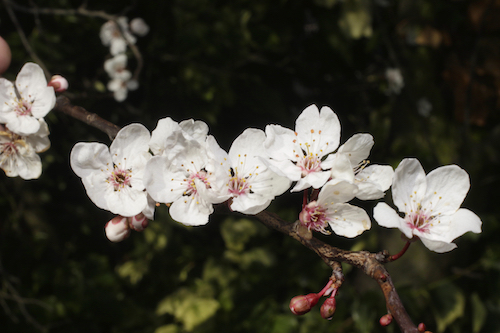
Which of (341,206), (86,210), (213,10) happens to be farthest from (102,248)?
(341,206)

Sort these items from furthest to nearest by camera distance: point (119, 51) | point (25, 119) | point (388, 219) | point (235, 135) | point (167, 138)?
point (235, 135) → point (119, 51) → point (25, 119) → point (167, 138) → point (388, 219)

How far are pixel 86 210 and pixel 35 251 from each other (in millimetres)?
348

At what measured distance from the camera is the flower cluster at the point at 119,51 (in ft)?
6.16

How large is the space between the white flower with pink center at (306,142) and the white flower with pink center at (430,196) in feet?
0.55

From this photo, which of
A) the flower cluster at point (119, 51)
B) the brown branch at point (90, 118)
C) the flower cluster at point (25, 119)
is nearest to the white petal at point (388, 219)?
the brown branch at point (90, 118)

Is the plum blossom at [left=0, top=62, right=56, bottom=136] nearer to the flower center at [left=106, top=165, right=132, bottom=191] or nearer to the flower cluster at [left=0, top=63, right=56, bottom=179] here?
the flower cluster at [left=0, top=63, right=56, bottom=179]

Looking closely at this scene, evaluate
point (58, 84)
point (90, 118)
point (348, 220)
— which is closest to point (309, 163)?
point (348, 220)

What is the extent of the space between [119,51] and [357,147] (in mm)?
1553

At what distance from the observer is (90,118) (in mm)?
834

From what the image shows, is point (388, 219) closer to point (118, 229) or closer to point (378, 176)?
point (378, 176)

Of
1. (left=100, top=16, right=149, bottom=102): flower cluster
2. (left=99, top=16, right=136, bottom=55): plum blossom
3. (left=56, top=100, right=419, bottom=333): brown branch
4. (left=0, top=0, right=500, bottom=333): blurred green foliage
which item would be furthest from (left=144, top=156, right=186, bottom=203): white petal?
(left=99, top=16, right=136, bottom=55): plum blossom

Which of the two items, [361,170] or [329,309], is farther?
[361,170]

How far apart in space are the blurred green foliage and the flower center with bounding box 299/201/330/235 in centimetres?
113

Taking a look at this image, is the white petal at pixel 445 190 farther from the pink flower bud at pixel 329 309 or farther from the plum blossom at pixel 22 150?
the plum blossom at pixel 22 150
